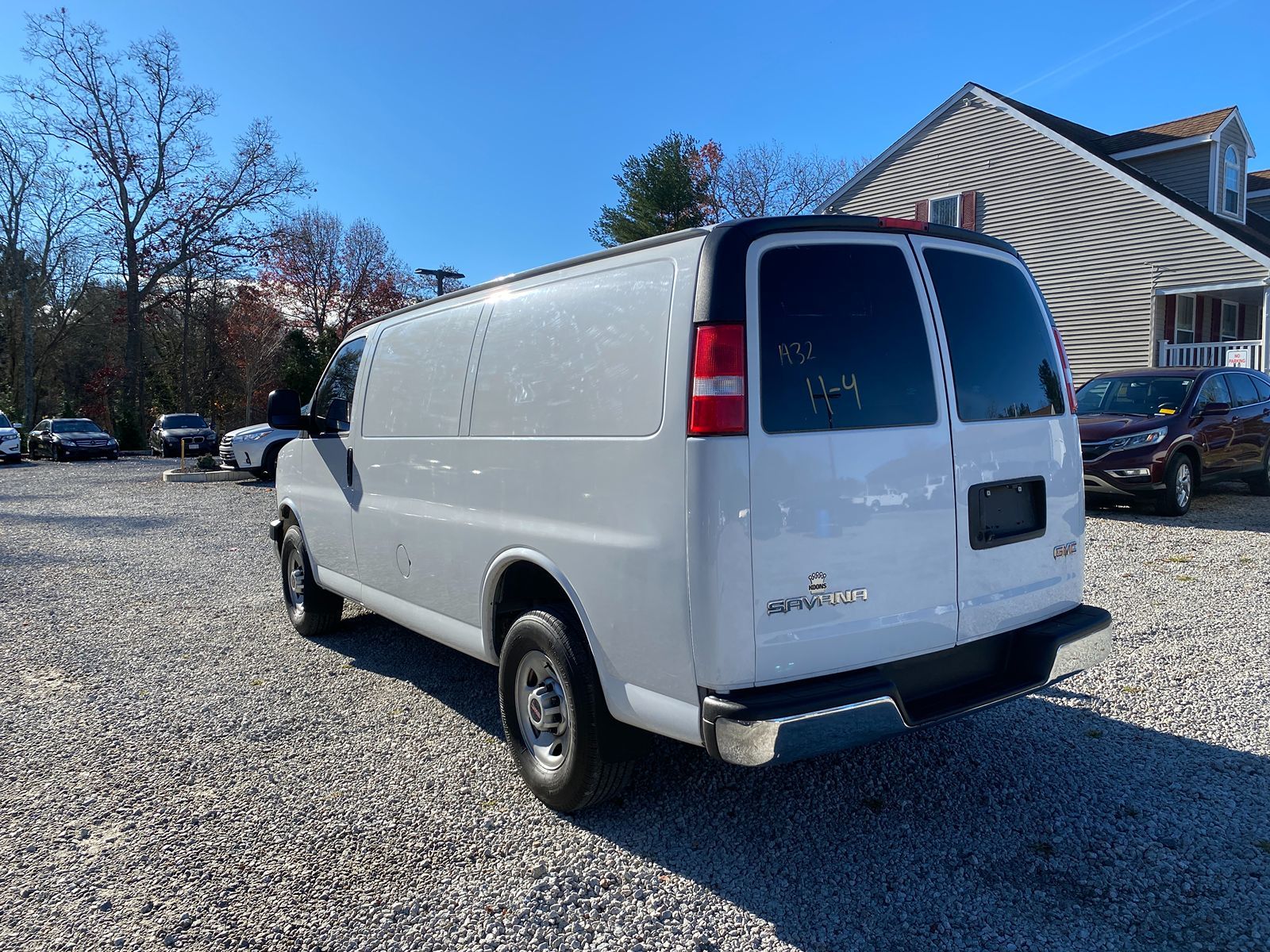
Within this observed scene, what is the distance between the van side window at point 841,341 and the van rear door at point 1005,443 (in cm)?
18

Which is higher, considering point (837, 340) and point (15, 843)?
point (837, 340)

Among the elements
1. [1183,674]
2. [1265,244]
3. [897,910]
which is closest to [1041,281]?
[1265,244]

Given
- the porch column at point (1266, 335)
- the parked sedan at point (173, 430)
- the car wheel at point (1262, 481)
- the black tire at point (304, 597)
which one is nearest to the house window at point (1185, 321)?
the porch column at point (1266, 335)

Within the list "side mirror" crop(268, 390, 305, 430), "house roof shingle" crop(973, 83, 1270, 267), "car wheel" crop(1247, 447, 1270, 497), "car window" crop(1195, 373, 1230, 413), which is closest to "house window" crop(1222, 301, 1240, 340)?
"house roof shingle" crop(973, 83, 1270, 267)

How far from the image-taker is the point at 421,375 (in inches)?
182

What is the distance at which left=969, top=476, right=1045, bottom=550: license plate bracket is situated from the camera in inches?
128

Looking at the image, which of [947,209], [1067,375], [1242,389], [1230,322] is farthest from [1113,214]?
[1067,375]

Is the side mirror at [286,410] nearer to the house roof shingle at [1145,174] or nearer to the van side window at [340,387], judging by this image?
the van side window at [340,387]

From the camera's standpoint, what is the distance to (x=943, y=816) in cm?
346

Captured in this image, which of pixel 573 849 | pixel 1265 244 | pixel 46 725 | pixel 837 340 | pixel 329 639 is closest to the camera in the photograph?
pixel 837 340

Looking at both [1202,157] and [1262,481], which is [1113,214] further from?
[1262,481]

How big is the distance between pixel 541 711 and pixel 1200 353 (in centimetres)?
2150

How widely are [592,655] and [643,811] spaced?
777 millimetres

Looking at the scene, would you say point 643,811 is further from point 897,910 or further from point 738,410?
point 738,410
